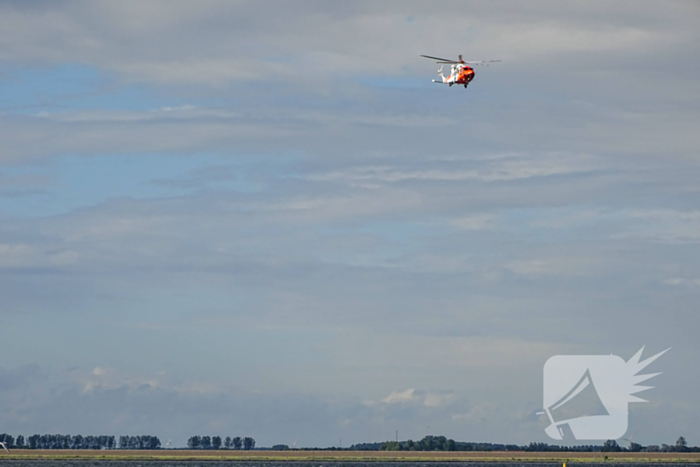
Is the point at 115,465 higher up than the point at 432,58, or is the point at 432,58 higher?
the point at 432,58

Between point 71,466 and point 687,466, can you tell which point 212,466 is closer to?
point 71,466

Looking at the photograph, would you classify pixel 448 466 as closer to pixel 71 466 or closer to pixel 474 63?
pixel 71 466

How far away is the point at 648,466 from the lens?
7771 inches

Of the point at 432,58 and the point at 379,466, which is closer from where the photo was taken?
the point at 432,58

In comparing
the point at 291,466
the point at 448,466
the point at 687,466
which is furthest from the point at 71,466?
the point at 687,466

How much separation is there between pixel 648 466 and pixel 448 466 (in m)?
40.1

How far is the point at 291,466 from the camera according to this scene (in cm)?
19300

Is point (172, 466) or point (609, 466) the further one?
point (609, 466)

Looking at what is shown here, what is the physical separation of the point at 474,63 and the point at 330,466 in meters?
112

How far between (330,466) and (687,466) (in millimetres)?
68518

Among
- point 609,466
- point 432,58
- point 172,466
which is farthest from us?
point 609,466

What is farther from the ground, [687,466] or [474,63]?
[474,63]

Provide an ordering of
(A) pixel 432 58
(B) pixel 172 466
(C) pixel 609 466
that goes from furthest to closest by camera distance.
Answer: (C) pixel 609 466 → (B) pixel 172 466 → (A) pixel 432 58

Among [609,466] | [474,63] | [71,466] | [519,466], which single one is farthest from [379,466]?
[474,63]
